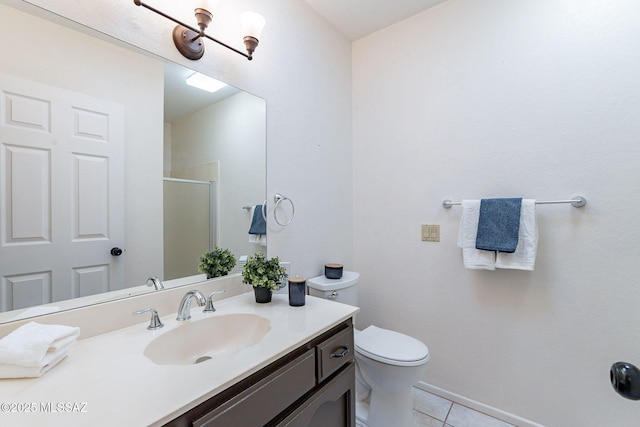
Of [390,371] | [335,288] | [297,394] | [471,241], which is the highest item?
[471,241]

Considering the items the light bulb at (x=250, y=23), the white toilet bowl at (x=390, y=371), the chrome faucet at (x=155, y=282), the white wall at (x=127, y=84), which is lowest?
the white toilet bowl at (x=390, y=371)

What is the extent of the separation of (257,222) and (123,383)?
36.5 inches

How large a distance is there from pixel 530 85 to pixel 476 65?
33cm

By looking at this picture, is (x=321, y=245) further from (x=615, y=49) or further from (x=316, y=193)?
(x=615, y=49)

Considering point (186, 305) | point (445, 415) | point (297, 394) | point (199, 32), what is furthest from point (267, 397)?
point (445, 415)

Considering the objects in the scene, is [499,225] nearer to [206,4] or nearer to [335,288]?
[335,288]

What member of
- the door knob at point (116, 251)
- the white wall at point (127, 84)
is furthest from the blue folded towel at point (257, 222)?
the door knob at point (116, 251)

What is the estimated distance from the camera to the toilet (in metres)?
1.36

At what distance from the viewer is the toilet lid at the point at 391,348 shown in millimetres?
1350

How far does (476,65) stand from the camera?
166cm

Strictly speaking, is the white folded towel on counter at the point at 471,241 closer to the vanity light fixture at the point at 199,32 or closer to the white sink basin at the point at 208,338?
the white sink basin at the point at 208,338

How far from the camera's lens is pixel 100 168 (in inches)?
38.3

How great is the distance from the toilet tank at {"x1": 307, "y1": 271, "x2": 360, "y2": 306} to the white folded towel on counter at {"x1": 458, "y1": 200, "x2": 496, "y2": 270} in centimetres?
68

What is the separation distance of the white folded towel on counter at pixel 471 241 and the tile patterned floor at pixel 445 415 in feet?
2.95
